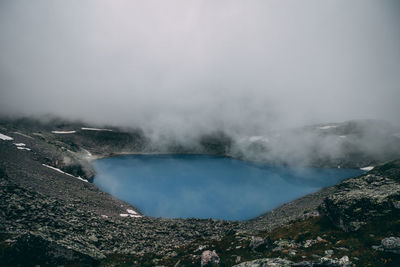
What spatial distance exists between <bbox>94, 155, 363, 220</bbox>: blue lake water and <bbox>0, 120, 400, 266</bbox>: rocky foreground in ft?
79.3

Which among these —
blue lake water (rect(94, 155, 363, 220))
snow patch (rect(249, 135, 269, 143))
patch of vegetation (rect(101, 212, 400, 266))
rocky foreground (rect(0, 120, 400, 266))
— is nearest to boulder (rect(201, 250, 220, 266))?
rocky foreground (rect(0, 120, 400, 266))

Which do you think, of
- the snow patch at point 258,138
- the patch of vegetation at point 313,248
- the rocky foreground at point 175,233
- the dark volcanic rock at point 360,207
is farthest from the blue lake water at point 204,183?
the dark volcanic rock at point 360,207

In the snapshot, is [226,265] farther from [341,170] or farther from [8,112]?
[8,112]

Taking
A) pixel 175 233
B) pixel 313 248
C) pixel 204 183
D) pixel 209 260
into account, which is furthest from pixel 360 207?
pixel 204 183

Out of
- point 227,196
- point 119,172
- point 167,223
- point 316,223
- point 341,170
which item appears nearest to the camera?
point 316,223

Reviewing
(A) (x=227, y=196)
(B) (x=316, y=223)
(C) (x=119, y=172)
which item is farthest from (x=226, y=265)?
(C) (x=119, y=172)

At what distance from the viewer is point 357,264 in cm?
2127

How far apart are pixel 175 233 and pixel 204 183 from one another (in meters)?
74.8

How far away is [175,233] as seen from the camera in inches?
2146

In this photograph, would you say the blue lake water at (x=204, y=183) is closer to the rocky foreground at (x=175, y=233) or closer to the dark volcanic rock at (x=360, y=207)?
the rocky foreground at (x=175, y=233)

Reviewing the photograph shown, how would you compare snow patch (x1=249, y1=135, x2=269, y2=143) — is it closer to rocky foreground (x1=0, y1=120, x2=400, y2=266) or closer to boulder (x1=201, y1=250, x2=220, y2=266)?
rocky foreground (x1=0, y1=120, x2=400, y2=266)

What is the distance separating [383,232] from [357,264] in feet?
33.5

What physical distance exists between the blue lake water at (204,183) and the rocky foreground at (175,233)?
24.2 m

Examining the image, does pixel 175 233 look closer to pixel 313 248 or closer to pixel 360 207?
pixel 313 248
